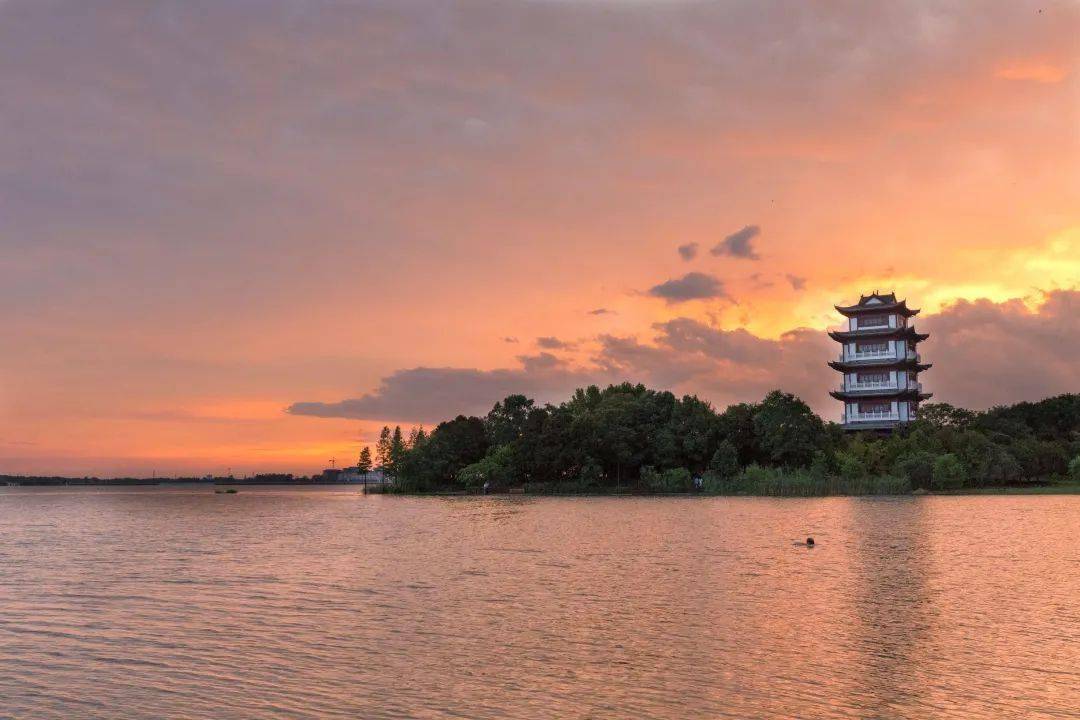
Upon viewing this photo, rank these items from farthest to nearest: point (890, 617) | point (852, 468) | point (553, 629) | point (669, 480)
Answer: point (669, 480) < point (852, 468) < point (890, 617) < point (553, 629)

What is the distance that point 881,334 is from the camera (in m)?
122

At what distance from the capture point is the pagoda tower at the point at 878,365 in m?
119

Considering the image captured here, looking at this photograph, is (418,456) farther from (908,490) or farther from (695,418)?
(908,490)

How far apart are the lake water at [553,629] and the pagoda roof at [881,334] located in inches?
3229

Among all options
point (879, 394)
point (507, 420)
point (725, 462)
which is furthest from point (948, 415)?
point (507, 420)

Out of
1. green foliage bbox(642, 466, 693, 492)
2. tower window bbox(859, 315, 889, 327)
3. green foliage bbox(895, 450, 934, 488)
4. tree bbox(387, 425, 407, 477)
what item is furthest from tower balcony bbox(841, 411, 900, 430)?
tree bbox(387, 425, 407, 477)

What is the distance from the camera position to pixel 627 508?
7744 centimetres

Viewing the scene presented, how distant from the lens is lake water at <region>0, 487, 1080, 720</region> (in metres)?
14.9

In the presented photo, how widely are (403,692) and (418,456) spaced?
120 m

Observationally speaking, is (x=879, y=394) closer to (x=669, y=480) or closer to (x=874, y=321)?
(x=874, y=321)

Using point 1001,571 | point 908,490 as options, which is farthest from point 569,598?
point 908,490

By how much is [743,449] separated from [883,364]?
88.3 ft

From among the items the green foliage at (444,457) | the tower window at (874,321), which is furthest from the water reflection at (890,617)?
the green foliage at (444,457)

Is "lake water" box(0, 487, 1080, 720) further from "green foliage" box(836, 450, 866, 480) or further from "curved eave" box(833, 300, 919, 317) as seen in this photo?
"curved eave" box(833, 300, 919, 317)
